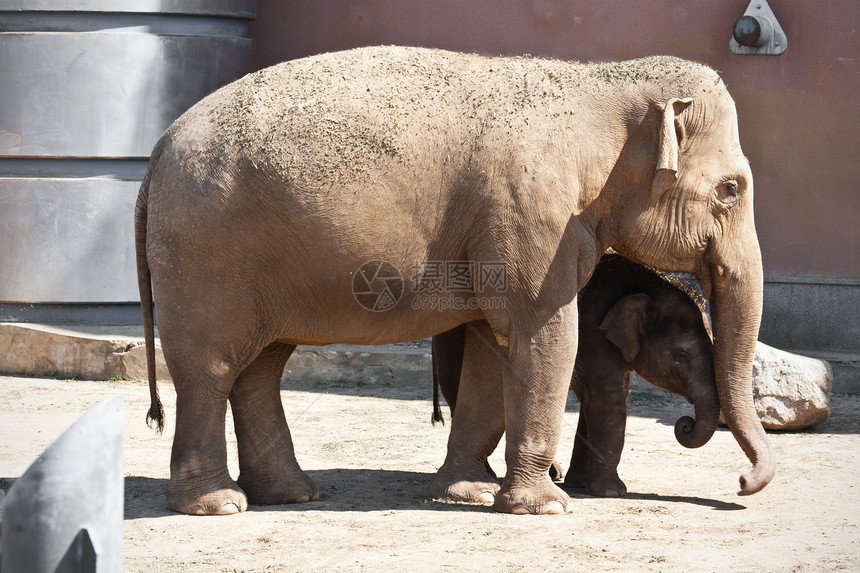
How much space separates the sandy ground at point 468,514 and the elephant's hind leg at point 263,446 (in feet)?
0.36

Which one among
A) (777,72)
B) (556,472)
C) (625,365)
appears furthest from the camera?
(777,72)

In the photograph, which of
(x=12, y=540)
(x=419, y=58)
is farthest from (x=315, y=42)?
(x=12, y=540)

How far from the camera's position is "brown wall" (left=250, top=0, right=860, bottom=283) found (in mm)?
9500

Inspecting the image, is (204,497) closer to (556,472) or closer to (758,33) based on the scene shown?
(556,472)

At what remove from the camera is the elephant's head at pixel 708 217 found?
5.43 metres

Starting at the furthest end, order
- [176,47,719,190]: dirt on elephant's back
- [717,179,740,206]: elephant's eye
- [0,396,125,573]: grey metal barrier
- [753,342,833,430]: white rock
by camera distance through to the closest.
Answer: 1. [753,342,833,430]: white rock
2. [717,179,740,206]: elephant's eye
3. [176,47,719,190]: dirt on elephant's back
4. [0,396,125,573]: grey metal barrier

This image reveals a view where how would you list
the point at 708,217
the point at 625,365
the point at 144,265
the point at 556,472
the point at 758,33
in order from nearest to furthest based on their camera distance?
the point at 708,217 → the point at 144,265 → the point at 625,365 → the point at 556,472 → the point at 758,33

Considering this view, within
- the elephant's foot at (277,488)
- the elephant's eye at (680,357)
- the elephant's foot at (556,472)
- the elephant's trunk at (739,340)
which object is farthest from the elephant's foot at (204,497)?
the elephant's trunk at (739,340)

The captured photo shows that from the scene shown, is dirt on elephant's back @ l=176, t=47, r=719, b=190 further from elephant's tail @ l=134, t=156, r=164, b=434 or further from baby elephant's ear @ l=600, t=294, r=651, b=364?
baby elephant's ear @ l=600, t=294, r=651, b=364

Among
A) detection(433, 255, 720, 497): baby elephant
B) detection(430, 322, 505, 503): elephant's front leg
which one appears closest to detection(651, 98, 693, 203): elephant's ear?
detection(433, 255, 720, 497): baby elephant

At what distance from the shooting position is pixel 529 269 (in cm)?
528

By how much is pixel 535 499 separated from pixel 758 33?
210 inches

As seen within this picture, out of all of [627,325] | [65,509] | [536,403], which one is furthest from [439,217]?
[65,509]

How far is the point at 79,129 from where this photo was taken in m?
9.38
